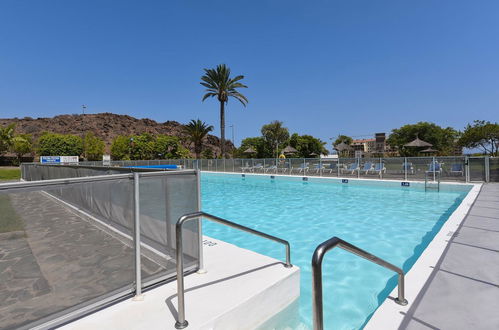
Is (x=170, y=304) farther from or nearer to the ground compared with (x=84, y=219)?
nearer to the ground

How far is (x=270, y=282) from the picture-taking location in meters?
2.92

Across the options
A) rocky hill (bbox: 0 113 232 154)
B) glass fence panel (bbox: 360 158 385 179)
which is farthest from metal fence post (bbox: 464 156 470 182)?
rocky hill (bbox: 0 113 232 154)

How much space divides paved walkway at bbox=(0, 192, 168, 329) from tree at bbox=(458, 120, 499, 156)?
47.0 meters

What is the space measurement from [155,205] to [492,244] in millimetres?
4855

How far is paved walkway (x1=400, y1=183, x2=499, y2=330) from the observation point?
2.35 m

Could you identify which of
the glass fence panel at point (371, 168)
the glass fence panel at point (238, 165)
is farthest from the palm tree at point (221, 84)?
the glass fence panel at point (371, 168)

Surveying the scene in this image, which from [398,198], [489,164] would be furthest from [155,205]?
[489,164]

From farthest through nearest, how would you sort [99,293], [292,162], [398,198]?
[292,162] < [398,198] < [99,293]

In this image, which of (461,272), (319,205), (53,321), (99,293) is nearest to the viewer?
(53,321)

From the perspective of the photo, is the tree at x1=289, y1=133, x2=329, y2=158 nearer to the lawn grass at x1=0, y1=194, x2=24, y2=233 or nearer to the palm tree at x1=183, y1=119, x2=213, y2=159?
the palm tree at x1=183, y1=119, x2=213, y2=159

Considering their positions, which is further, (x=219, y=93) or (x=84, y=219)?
(x=219, y=93)

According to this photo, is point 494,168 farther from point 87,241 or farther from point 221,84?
point 221,84

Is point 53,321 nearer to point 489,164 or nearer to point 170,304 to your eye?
point 170,304

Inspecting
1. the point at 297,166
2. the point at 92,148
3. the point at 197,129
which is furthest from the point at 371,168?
the point at 92,148
